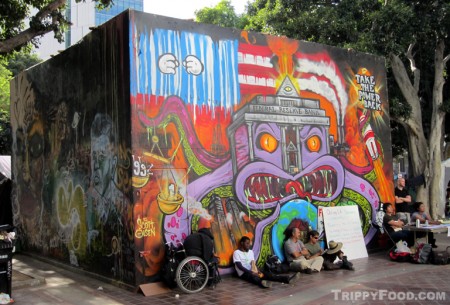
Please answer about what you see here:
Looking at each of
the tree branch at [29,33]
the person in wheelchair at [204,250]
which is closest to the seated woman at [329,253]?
the person in wheelchair at [204,250]

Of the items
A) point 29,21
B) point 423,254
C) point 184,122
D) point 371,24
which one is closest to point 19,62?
point 29,21

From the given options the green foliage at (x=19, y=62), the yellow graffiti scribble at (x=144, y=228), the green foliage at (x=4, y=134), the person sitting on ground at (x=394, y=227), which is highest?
the green foliage at (x=19, y=62)

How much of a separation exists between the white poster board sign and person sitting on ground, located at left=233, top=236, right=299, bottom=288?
88.2 inches

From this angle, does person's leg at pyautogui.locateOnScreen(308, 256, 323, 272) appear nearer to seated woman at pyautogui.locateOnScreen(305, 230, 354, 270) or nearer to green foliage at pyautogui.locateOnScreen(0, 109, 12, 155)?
seated woman at pyautogui.locateOnScreen(305, 230, 354, 270)

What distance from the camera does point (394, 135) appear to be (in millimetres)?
20984

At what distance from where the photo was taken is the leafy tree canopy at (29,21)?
9156 millimetres

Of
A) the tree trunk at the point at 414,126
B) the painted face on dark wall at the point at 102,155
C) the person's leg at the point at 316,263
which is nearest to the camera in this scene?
the painted face on dark wall at the point at 102,155

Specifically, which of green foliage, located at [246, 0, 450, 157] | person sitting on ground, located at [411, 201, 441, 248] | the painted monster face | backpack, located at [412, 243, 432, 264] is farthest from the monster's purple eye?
green foliage, located at [246, 0, 450, 157]

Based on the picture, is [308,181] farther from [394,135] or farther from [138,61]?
[394,135]

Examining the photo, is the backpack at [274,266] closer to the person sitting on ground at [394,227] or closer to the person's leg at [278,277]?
the person's leg at [278,277]

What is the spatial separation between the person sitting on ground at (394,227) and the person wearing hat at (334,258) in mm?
1825

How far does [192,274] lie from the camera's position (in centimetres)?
Result: 753

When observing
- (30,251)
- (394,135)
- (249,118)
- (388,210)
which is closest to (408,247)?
(388,210)

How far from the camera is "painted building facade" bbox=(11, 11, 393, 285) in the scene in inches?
317
